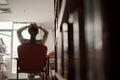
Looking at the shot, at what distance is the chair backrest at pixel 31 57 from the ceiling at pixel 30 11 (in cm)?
283

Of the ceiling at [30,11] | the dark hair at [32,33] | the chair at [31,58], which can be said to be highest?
the ceiling at [30,11]

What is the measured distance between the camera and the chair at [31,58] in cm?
405

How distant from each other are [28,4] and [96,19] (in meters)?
6.54

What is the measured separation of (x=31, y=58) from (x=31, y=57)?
0.06ft

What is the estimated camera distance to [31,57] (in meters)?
4.11

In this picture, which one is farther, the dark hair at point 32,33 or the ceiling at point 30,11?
the ceiling at point 30,11

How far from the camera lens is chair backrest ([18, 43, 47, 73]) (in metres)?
4.05

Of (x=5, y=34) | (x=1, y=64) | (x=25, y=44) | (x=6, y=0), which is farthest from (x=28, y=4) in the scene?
(x=5, y=34)

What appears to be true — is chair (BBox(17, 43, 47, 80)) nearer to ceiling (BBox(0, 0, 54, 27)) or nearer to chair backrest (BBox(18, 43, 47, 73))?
chair backrest (BBox(18, 43, 47, 73))

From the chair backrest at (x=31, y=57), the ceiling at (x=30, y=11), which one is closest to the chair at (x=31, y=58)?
the chair backrest at (x=31, y=57)

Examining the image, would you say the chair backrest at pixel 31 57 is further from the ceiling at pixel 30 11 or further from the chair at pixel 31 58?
the ceiling at pixel 30 11

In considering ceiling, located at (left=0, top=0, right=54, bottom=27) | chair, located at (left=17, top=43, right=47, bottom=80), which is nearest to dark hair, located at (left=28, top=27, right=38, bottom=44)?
chair, located at (left=17, top=43, right=47, bottom=80)

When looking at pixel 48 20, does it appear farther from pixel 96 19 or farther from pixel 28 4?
pixel 96 19

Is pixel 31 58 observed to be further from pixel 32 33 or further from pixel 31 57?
pixel 32 33
